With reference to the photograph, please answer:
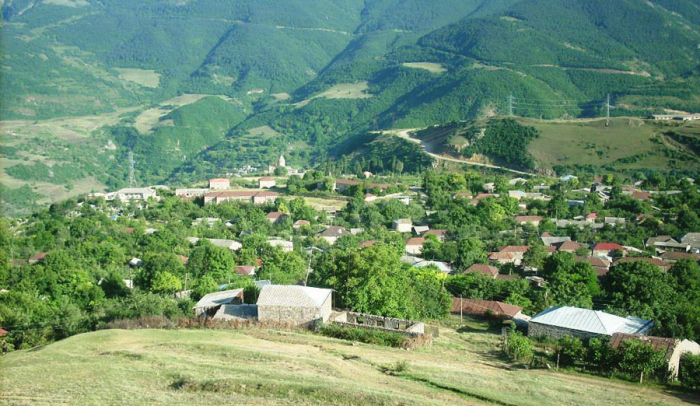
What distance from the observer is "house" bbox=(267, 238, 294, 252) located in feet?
146

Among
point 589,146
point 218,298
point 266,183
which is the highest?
point 589,146

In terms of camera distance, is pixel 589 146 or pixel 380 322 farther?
pixel 589 146

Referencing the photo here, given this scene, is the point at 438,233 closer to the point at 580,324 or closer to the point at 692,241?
the point at 692,241

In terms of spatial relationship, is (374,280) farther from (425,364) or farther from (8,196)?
(8,196)

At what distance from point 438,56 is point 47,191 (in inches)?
4372

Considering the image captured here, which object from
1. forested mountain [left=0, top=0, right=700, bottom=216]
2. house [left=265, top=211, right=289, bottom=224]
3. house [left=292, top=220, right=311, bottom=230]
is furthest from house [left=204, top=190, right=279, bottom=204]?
forested mountain [left=0, top=0, right=700, bottom=216]

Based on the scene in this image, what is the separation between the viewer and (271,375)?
53.7 feet

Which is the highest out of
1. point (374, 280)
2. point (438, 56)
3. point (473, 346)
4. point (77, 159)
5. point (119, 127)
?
point (438, 56)

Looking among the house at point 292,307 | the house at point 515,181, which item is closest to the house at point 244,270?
the house at point 292,307

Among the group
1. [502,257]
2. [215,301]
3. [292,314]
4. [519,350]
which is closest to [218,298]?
[215,301]

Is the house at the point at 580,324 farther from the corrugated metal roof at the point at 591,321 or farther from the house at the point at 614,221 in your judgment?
the house at the point at 614,221

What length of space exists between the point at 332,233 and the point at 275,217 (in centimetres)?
756

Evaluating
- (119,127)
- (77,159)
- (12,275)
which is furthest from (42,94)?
(12,275)

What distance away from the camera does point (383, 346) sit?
21625mm
